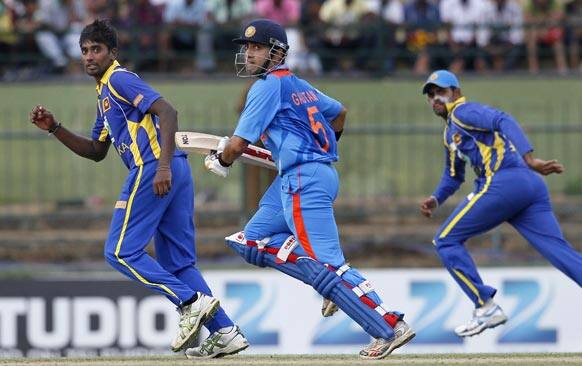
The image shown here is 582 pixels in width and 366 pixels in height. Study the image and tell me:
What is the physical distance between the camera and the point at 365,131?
1652 centimetres

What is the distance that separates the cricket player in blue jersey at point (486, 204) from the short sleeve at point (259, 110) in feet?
9.63

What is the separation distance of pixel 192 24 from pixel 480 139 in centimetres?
770

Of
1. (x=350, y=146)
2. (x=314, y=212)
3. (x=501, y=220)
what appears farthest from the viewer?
(x=350, y=146)

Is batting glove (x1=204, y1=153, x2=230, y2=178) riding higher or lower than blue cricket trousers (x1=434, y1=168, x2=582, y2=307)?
higher

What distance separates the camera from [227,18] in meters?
18.4

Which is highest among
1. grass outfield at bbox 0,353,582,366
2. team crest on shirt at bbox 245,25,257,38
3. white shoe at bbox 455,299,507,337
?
team crest on shirt at bbox 245,25,257,38

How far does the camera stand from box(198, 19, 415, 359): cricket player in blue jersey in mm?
8578

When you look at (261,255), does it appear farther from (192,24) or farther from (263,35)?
(192,24)

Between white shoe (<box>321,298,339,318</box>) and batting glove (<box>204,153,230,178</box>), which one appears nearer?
batting glove (<box>204,153,230,178</box>)

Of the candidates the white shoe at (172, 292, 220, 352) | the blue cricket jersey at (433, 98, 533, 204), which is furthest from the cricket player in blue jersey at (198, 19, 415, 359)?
the blue cricket jersey at (433, 98, 533, 204)

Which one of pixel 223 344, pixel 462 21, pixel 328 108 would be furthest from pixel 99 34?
pixel 462 21

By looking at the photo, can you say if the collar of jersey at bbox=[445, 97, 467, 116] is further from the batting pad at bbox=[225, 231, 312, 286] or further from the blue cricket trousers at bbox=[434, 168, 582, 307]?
the batting pad at bbox=[225, 231, 312, 286]

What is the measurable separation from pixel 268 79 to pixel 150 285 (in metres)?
1.62

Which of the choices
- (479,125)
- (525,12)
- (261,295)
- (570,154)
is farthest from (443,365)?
(525,12)
